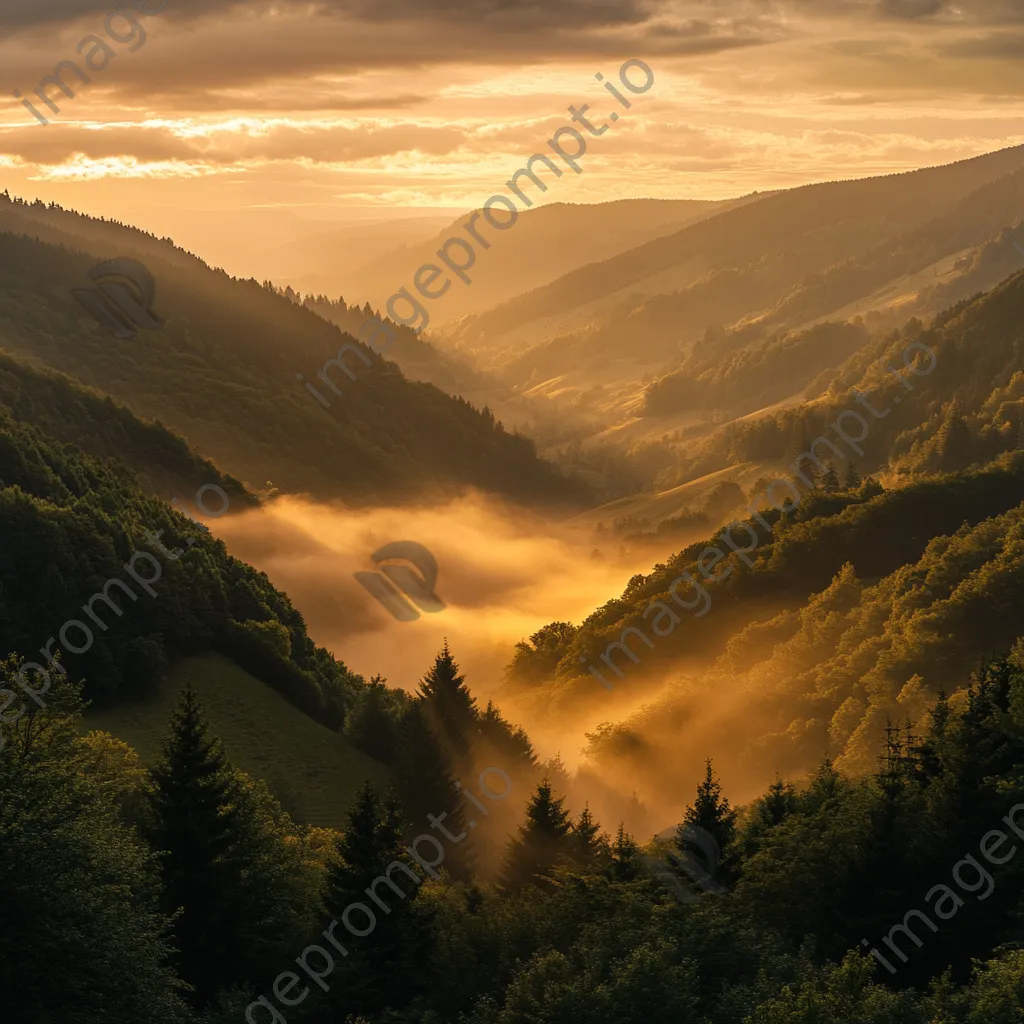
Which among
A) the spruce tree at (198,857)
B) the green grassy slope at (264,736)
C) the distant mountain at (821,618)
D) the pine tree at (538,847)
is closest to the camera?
the spruce tree at (198,857)

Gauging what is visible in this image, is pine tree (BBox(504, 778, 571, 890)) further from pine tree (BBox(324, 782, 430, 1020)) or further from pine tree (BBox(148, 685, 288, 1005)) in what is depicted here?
pine tree (BBox(148, 685, 288, 1005))

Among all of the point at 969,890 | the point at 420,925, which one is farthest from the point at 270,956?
the point at 969,890

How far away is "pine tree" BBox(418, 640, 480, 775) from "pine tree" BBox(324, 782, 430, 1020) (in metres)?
34.3

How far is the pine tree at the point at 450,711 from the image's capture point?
82.4m

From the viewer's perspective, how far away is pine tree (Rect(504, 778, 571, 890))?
Answer: 5938cm

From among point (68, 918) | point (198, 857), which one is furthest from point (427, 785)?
point (68, 918)

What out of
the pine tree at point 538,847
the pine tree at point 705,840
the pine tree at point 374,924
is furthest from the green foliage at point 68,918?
the pine tree at point 538,847

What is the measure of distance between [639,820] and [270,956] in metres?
72.1

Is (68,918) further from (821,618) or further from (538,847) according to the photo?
(821,618)

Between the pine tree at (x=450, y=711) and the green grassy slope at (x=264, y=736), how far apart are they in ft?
17.2

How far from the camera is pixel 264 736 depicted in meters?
85.7

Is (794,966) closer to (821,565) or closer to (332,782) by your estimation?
(332,782)

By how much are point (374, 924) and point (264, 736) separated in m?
41.9

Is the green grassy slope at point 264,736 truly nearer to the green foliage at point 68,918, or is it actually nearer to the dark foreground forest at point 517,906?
the dark foreground forest at point 517,906
